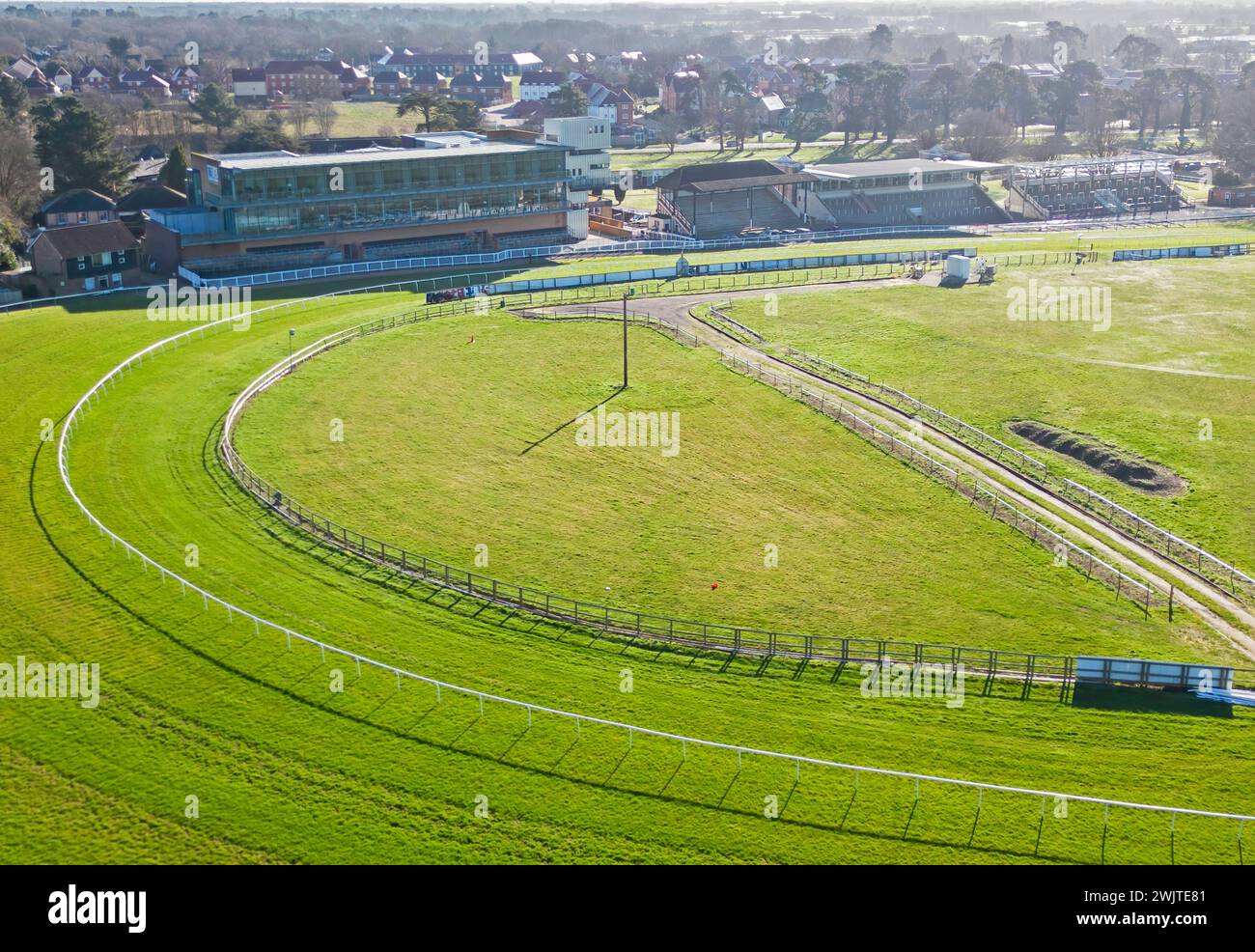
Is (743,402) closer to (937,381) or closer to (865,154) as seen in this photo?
(937,381)

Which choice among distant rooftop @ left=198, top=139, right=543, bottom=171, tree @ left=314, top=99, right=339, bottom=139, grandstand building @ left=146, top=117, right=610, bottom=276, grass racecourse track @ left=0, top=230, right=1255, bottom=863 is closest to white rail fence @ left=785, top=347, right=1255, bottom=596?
grass racecourse track @ left=0, top=230, right=1255, bottom=863

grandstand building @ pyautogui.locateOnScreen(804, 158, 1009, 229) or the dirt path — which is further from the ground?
grandstand building @ pyautogui.locateOnScreen(804, 158, 1009, 229)

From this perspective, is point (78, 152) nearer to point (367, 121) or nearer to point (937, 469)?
point (367, 121)

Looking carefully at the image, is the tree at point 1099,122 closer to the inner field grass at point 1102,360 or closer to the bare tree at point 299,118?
the inner field grass at point 1102,360

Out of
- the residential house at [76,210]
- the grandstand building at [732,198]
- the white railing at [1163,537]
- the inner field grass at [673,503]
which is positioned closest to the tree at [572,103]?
the grandstand building at [732,198]

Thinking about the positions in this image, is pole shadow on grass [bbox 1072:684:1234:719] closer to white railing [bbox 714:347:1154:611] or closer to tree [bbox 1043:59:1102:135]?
white railing [bbox 714:347:1154:611]

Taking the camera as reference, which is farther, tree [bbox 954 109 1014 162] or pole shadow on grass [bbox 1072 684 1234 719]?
tree [bbox 954 109 1014 162]
